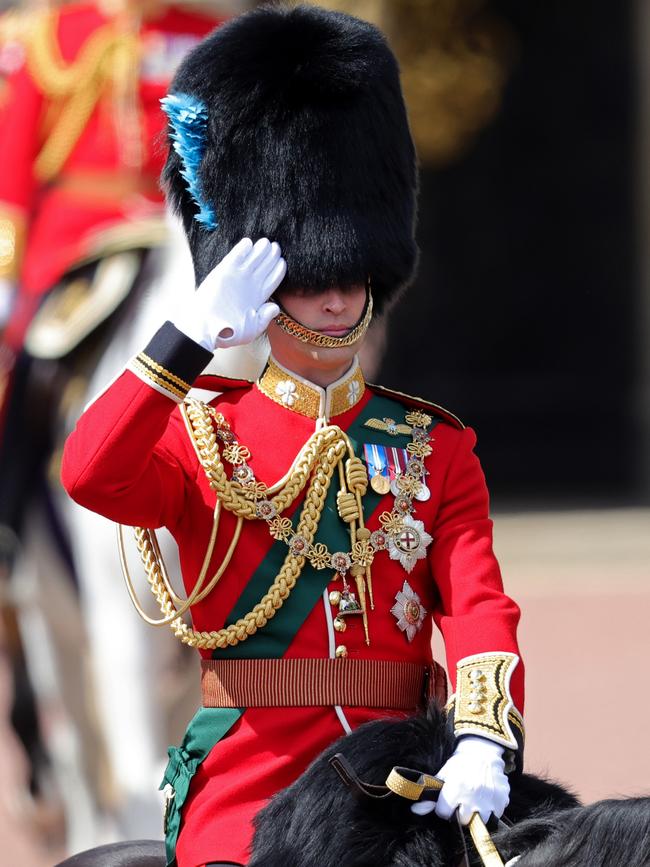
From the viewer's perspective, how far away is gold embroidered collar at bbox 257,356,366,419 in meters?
2.22

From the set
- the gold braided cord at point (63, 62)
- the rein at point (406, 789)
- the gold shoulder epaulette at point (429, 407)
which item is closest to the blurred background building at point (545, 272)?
the gold braided cord at point (63, 62)

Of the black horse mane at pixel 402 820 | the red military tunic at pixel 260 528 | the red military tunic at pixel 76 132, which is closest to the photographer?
the black horse mane at pixel 402 820

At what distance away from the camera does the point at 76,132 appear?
13.3 ft

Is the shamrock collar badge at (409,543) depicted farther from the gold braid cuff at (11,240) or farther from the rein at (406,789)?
the gold braid cuff at (11,240)

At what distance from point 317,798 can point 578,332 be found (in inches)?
306

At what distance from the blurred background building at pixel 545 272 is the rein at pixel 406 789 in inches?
268

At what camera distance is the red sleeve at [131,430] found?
78.4 inches

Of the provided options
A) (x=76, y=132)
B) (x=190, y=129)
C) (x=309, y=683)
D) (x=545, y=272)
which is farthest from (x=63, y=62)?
(x=545, y=272)

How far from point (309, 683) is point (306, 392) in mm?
349

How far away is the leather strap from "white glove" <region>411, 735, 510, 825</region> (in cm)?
20

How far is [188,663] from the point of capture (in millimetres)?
3592

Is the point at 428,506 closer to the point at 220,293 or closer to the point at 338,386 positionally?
the point at 338,386

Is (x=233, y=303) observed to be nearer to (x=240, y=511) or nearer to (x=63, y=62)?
(x=240, y=511)

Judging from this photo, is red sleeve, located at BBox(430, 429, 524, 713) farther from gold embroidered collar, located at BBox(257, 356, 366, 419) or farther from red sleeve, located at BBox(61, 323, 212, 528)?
red sleeve, located at BBox(61, 323, 212, 528)
